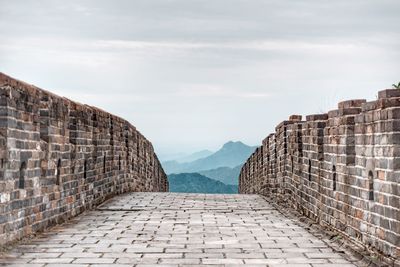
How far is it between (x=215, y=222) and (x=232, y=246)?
234 cm

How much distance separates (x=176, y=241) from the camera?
7.47 m

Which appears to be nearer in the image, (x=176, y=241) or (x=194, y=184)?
(x=176, y=241)

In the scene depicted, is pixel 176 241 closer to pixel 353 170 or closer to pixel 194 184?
pixel 353 170

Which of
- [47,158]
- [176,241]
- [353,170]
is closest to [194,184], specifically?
[47,158]

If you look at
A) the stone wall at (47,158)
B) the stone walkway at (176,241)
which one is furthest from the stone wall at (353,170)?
the stone wall at (47,158)

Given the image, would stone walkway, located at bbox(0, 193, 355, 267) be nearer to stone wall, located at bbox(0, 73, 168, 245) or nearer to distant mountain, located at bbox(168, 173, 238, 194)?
stone wall, located at bbox(0, 73, 168, 245)

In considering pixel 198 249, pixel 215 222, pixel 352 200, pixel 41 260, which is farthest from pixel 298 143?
pixel 41 260

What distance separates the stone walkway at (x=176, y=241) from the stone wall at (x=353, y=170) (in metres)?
0.44

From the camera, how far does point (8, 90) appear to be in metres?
6.89

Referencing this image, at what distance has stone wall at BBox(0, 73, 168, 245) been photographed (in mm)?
6957

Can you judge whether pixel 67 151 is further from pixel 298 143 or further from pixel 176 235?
pixel 298 143

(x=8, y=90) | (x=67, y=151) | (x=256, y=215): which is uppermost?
(x=8, y=90)

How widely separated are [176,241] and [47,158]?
235 cm

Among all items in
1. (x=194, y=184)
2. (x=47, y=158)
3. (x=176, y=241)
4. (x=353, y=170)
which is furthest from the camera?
(x=194, y=184)
